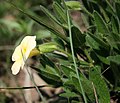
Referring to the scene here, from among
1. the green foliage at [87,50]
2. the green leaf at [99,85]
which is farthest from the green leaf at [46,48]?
the green leaf at [99,85]

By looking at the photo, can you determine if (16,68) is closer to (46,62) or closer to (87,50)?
(46,62)

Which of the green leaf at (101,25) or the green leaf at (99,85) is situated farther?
the green leaf at (101,25)

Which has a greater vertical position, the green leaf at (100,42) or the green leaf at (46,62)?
the green leaf at (100,42)

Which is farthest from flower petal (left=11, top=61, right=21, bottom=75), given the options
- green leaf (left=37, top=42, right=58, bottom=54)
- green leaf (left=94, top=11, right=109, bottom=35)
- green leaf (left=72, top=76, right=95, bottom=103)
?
green leaf (left=94, top=11, right=109, bottom=35)

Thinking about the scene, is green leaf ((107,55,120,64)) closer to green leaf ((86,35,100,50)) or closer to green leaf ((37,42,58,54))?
green leaf ((86,35,100,50))

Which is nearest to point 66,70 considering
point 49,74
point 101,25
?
point 49,74

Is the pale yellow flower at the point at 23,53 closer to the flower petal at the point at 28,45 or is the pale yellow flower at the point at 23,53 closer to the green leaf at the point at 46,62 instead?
the flower petal at the point at 28,45
